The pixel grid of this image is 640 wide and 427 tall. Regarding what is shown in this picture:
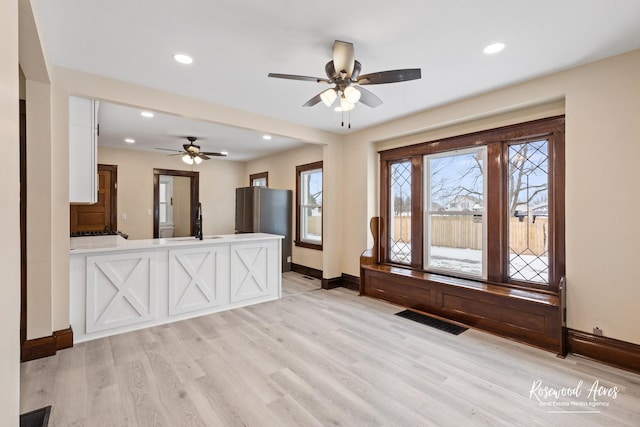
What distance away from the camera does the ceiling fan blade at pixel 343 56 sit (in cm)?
235

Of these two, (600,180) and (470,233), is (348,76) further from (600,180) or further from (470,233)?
(470,233)

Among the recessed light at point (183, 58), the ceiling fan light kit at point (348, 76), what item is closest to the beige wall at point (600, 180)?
the ceiling fan light kit at point (348, 76)

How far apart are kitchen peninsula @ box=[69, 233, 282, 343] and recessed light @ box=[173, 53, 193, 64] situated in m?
1.97

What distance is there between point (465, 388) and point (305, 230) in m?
4.52

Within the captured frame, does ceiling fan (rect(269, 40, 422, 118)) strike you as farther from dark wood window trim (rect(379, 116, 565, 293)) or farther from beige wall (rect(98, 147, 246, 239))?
beige wall (rect(98, 147, 246, 239))

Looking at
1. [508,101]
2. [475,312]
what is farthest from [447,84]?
[475,312]

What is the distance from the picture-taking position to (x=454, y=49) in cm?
251

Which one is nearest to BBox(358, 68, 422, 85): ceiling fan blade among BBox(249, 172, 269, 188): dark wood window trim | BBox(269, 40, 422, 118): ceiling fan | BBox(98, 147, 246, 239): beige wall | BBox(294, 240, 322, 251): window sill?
BBox(269, 40, 422, 118): ceiling fan

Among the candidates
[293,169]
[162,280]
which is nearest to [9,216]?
[162,280]

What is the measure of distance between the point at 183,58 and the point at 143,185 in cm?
473

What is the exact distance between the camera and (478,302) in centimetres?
337

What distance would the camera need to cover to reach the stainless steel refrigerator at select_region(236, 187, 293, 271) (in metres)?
6.11

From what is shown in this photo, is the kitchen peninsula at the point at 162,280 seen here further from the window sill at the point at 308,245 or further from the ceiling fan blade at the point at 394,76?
the ceiling fan blade at the point at 394,76

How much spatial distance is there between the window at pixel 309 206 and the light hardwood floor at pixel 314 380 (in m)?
2.94
